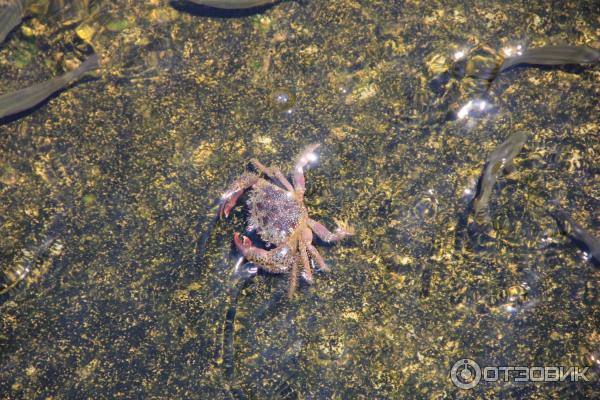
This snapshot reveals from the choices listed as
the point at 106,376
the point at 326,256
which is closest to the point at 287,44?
the point at 326,256

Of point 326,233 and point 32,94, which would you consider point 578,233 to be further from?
point 32,94

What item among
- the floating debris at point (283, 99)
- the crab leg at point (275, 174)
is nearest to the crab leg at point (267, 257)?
the crab leg at point (275, 174)

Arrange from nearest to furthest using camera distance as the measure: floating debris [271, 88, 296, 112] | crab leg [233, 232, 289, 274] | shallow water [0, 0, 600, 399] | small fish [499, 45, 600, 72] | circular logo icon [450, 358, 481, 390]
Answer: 1. circular logo icon [450, 358, 481, 390]
2. shallow water [0, 0, 600, 399]
3. crab leg [233, 232, 289, 274]
4. small fish [499, 45, 600, 72]
5. floating debris [271, 88, 296, 112]

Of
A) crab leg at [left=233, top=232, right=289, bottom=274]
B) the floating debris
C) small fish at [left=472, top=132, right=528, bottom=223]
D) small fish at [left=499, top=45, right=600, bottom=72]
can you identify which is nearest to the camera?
crab leg at [left=233, top=232, right=289, bottom=274]

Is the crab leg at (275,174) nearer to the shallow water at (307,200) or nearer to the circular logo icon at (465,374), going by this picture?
the shallow water at (307,200)

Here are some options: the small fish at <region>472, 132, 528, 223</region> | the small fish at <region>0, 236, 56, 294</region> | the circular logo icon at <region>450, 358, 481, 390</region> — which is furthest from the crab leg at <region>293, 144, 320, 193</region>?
the small fish at <region>0, 236, 56, 294</region>

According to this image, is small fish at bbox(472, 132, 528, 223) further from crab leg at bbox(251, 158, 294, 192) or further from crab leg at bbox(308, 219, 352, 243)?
crab leg at bbox(251, 158, 294, 192)
